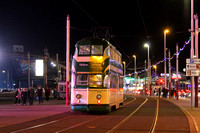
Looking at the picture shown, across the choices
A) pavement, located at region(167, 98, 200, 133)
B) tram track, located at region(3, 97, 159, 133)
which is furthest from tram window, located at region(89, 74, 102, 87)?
pavement, located at region(167, 98, 200, 133)

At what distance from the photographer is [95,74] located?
19359mm

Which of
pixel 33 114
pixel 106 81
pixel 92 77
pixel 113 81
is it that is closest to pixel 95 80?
pixel 92 77

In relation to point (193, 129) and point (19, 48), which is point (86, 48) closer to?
point (193, 129)

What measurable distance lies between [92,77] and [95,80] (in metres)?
0.27

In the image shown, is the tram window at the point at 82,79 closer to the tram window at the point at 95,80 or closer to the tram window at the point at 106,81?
the tram window at the point at 95,80

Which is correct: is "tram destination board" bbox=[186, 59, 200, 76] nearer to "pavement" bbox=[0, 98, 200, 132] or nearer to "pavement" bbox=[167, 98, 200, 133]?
"pavement" bbox=[167, 98, 200, 133]

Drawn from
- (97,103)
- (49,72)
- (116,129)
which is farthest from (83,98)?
(49,72)

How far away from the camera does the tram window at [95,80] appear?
19.3 metres

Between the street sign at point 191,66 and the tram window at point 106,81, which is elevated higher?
the street sign at point 191,66

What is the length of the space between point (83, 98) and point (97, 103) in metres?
0.92

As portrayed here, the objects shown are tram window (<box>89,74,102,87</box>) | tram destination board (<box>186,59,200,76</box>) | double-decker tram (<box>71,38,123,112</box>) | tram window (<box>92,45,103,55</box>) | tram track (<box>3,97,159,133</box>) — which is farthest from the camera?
tram destination board (<box>186,59,200,76</box>)

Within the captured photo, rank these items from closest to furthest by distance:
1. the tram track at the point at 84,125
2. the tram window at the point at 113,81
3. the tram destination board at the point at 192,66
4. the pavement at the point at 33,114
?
the tram track at the point at 84,125, the pavement at the point at 33,114, the tram window at the point at 113,81, the tram destination board at the point at 192,66

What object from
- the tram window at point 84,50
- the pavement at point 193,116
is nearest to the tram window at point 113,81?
the tram window at point 84,50

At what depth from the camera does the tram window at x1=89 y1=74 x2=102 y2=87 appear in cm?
1927
